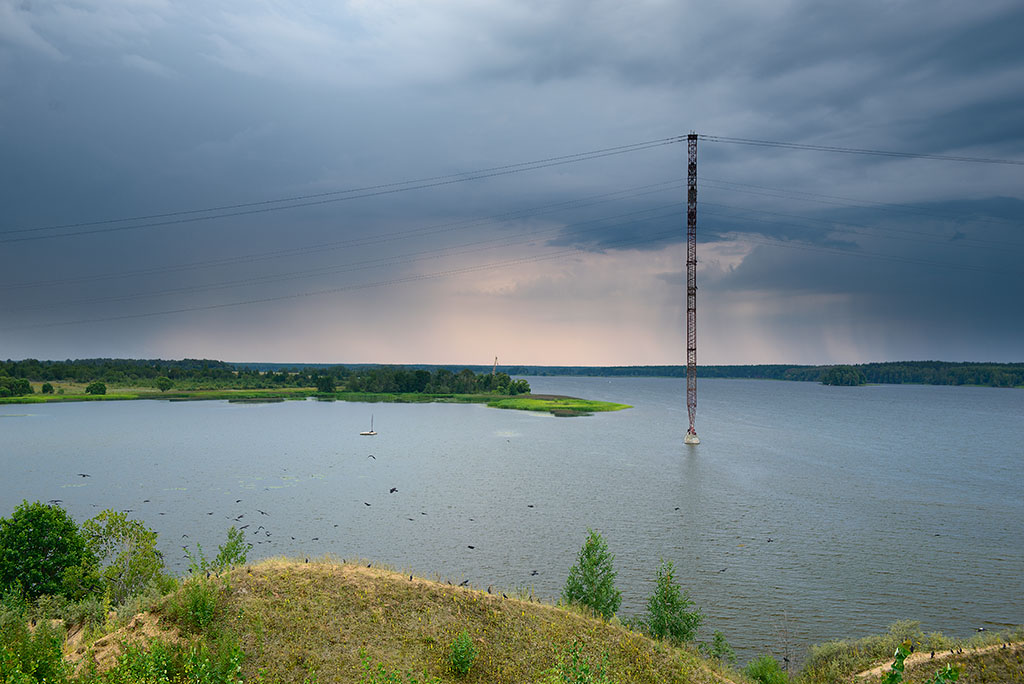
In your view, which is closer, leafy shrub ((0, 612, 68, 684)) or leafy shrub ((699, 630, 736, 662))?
leafy shrub ((0, 612, 68, 684))

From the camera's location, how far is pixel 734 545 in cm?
6069

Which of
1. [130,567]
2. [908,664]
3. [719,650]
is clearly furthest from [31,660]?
[908,664]

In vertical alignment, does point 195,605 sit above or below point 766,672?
above

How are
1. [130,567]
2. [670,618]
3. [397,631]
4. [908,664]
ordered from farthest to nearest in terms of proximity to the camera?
[130,567] < [670,618] < [908,664] < [397,631]

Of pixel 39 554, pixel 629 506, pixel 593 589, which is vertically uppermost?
pixel 39 554

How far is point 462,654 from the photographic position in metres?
23.7

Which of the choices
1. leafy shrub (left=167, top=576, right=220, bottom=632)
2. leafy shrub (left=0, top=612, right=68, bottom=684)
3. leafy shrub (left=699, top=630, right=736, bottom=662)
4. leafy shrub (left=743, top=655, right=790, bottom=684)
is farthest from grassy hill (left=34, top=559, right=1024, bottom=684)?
leafy shrub (left=699, top=630, right=736, bottom=662)

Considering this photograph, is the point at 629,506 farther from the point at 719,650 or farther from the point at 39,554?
the point at 39,554

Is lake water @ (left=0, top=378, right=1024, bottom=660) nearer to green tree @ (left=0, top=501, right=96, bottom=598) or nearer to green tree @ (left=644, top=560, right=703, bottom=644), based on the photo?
green tree @ (left=644, top=560, right=703, bottom=644)

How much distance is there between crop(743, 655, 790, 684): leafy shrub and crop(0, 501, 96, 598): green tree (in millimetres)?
40060

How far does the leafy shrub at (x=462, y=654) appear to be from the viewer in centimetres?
2339

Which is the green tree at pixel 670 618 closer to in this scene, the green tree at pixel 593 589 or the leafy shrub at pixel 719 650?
the leafy shrub at pixel 719 650

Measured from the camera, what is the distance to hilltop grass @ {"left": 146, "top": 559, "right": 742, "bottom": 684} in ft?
75.3

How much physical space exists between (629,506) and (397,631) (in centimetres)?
5523
